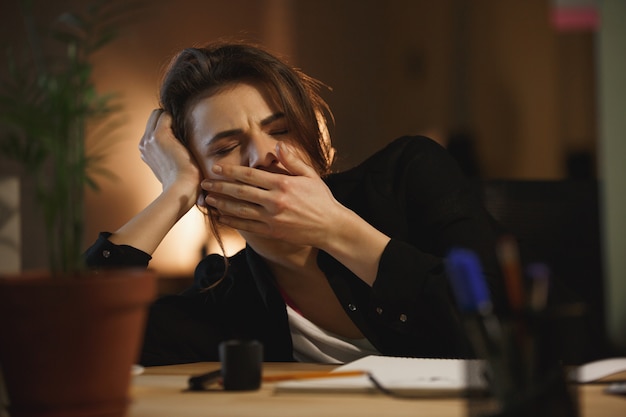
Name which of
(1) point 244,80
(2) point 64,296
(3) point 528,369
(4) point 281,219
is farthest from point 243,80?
(3) point 528,369

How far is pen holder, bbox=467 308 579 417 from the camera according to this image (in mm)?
583

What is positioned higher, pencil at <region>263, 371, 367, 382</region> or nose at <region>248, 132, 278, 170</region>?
nose at <region>248, 132, 278, 170</region>

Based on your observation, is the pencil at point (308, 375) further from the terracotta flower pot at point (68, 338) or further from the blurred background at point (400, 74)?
the blurred background at point (400, 74)

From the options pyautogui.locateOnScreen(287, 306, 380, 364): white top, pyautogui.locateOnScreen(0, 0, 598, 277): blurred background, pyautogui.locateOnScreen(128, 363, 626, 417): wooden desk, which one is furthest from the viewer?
pyautogui.locateOnScreen(0, 0, 598, 277): blurred background

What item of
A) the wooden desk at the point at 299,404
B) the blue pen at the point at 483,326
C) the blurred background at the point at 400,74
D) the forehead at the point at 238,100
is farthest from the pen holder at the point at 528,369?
the blurred background at the point at 400,74

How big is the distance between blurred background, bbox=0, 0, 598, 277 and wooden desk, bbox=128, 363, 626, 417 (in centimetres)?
276

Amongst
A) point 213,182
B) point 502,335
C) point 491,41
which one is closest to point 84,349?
point 502,335

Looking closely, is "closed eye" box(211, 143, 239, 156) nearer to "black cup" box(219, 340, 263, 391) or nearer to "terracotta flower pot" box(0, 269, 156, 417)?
"black cup" box(219, 340, 263, 391)

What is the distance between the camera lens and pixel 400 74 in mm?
4125

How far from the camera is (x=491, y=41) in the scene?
12.8 feet

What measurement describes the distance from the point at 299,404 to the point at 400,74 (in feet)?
11.3

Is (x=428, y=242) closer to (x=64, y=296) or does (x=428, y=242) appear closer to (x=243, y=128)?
(x=243, y=128)

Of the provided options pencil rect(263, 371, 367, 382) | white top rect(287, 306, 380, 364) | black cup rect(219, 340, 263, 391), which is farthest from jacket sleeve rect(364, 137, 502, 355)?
black cup rect(219, 340, 263, 391)

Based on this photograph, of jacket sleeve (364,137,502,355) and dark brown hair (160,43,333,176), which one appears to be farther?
dark brown hair (160,43,333,176)
